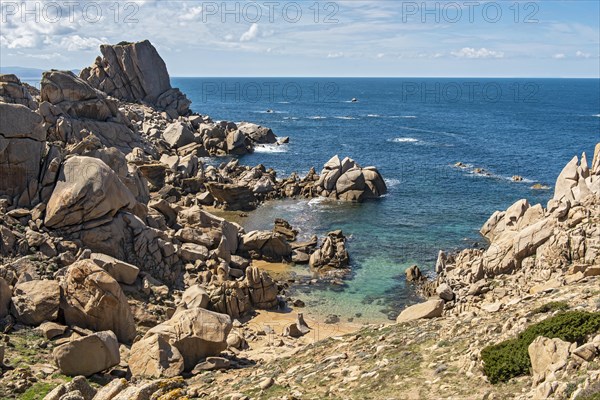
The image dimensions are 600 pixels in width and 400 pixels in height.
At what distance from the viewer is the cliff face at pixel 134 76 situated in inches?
4813

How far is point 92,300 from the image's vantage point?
98.2ft

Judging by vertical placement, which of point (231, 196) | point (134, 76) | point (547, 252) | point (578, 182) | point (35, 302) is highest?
point (134, 76)

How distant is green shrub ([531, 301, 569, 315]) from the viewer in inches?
873

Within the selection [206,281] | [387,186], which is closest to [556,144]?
[387,186]

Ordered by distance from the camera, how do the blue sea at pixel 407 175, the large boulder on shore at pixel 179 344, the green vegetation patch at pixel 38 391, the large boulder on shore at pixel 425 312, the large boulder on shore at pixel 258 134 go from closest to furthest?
the green vegetation patch at pixel 38 391
the large boulder on shore at pixel 179 344
the large boulder on shore at pixel 425 312
the blue sea at pixel 407 175
the large boulder on shore at pixel 258 134

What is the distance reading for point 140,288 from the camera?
36.7m

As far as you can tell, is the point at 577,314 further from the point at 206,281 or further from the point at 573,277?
the point at 206,281

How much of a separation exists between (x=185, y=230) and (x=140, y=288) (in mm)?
9881

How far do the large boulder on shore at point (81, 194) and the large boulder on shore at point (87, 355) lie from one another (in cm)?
1358

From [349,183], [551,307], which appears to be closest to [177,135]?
[349,183]

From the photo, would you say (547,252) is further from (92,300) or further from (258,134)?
(258,134)

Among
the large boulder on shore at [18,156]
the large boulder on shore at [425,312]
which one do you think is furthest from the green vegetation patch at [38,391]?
the large boulder on shore at [18,156]

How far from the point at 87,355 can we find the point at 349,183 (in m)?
53.4

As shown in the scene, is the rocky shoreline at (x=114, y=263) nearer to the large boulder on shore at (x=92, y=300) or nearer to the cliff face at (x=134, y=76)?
the large boulder on shore at (x=92, y=300)
